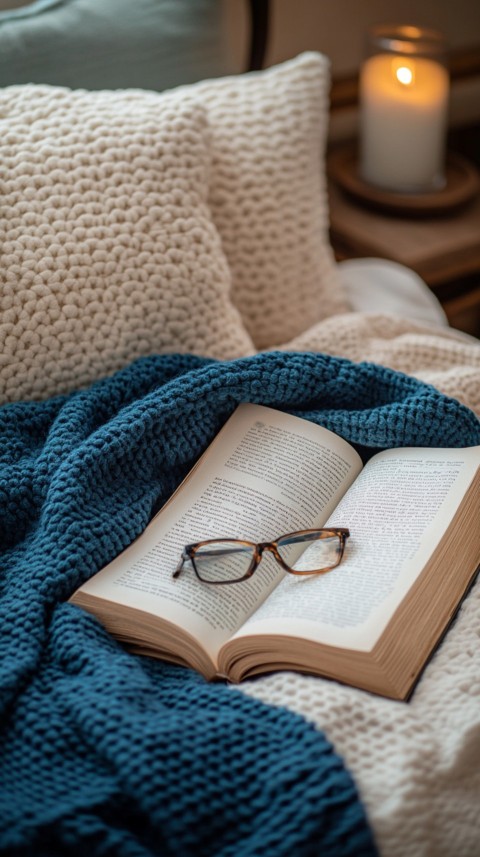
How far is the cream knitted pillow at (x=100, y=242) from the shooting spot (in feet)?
3.12

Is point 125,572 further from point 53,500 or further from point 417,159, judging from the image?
point 417,159

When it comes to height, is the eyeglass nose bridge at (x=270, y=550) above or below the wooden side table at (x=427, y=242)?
below

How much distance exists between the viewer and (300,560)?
2.70ft

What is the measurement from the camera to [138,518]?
851 mm

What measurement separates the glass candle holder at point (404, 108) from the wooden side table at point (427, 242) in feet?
0.25

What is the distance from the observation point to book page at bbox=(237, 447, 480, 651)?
0.71m

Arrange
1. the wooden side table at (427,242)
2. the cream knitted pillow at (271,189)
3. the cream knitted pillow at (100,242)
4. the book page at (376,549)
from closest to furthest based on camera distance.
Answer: the book page at (376,549), the cream knitted pillow at (100,242), the cream knitted pillow at (271,189), the wooden side table at (427,242)

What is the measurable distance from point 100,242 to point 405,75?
2.92 feet

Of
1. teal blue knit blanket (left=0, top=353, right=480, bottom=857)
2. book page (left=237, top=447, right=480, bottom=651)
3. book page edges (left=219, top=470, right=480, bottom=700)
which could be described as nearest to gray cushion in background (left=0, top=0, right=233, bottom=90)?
teal blue knit blanket (left=0, top=353, right=480, bottom=857)

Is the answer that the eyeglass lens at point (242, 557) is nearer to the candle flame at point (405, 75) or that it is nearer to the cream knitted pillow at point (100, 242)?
the cream knitted pillow at point (100, 242)

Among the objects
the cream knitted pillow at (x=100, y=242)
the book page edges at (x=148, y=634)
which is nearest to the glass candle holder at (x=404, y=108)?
the cream knitted pillow at (x=100, y=242)

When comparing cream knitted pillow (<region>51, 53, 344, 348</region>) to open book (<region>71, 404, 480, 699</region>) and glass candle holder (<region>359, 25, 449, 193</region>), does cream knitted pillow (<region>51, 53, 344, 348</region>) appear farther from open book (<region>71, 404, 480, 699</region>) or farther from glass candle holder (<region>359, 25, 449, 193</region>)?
glass candle holder (<region>359, 25, 449, 193</region>)

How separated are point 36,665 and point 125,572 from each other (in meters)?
0.12

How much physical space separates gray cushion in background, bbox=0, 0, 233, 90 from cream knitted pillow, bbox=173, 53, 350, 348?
12 cm
